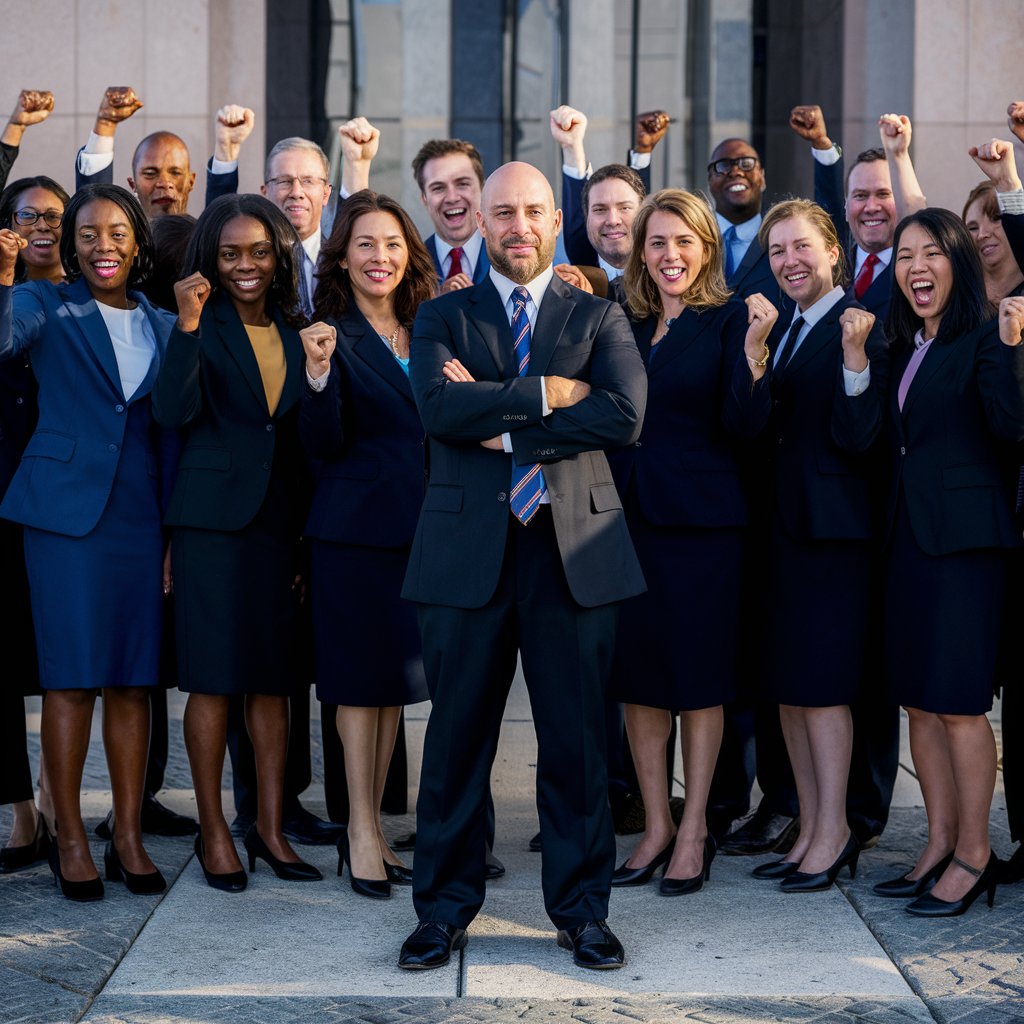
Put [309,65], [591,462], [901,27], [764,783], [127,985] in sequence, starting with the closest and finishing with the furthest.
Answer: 1. [127,985]
2. [591,462]
3. [764,783]
4. [901,27]
5. [309,65]

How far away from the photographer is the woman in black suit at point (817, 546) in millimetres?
5336

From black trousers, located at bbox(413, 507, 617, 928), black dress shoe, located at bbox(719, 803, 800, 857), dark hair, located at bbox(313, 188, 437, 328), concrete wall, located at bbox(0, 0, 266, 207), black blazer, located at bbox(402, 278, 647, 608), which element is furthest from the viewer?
concrete wall, located at bbox(0, 0, 266, 207)

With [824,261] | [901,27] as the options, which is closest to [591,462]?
[824,261]

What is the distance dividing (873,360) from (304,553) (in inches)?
81.1

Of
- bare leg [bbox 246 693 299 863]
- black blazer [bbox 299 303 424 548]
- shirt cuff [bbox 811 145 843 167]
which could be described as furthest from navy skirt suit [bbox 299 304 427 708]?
shirt cuff [bbox 811 145 843 167]

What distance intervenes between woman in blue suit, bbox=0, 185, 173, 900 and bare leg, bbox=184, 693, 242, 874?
0.17 metres

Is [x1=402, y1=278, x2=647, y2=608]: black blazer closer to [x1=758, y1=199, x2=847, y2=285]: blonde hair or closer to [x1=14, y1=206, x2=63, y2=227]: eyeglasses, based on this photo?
[x1=758, y1=199, x2=847, y2=285]: blonde hair

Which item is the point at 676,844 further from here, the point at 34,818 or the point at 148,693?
the point at 34,818

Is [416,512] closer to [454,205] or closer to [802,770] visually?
[802,770]

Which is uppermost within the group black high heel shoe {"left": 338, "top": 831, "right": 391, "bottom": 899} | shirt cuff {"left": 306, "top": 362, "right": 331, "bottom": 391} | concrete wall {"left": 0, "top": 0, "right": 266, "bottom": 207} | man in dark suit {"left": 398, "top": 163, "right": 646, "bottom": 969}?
concrete wall {"left": 0, "top": 0, "right": 266, "bottom": 207}

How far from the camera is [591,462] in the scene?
4.65 metres

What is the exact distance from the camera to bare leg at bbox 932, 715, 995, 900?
16.6ft

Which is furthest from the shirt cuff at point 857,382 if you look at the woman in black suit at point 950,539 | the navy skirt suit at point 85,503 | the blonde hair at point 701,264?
the navy skirt suit at point 85,503

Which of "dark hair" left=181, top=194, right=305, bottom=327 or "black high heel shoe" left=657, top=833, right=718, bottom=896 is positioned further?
"dark hair" left=181, top=194, right=305, bottom=327
